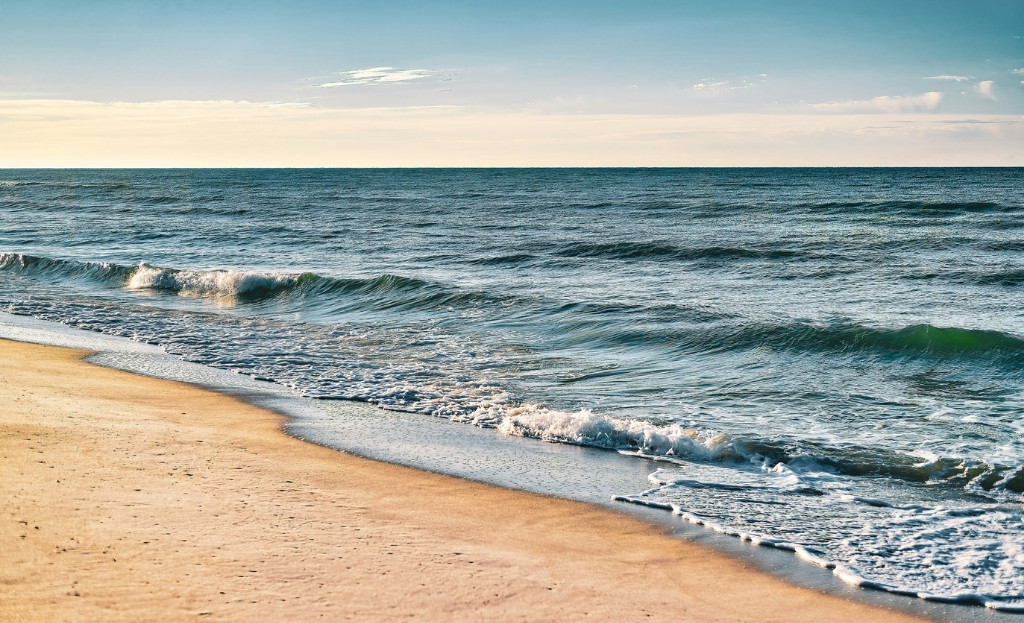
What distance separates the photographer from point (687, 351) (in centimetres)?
1396

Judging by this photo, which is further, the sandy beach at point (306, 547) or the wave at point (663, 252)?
the wave at point (663, 252)

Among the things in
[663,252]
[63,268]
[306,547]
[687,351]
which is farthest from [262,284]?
[306,547]

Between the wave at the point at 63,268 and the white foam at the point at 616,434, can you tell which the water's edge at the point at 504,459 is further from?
the wave at the point at 63,268

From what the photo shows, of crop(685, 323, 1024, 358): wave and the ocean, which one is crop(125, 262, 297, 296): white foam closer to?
the ocean

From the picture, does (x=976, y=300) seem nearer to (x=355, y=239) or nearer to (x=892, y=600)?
(x=892, y=600)

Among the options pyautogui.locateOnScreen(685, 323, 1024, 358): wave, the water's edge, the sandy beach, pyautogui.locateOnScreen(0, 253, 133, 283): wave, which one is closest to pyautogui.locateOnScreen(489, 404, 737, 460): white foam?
the water's edge

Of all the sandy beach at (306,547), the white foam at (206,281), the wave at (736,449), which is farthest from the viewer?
the white foam at (206,281)

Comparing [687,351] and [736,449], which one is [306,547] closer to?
[736,449]

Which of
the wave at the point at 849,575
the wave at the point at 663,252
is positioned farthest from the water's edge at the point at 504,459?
the wave at the point at 663,252

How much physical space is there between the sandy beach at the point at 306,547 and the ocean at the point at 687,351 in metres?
0.79

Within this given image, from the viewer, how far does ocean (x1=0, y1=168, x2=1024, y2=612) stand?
7.29 meters

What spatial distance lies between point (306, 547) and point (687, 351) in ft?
31.0

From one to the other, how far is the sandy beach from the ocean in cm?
79

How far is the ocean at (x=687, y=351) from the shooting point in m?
7.29
